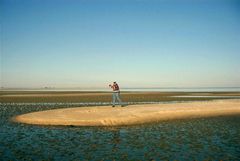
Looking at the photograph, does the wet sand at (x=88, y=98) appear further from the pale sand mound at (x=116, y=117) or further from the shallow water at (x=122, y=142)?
the shallow water at (x=122, y=142)

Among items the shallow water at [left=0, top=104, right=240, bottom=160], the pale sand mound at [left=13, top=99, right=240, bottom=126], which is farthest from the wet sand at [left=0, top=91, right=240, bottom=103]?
the shallow water at [left=0, top=104, right=240, bottom=160]

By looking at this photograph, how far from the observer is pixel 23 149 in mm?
14000

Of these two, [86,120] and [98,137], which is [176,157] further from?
[86,120]

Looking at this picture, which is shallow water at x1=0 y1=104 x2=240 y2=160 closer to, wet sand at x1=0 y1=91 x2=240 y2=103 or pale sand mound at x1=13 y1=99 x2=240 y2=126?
pale sand mound at x1=13 y1=99 x2=240 y2=126

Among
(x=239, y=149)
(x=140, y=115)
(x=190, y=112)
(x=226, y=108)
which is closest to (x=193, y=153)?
(x=239, y=149)

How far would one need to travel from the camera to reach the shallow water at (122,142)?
499 inches

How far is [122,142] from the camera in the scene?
15531 millimetres

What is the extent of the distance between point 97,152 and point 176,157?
3.87m

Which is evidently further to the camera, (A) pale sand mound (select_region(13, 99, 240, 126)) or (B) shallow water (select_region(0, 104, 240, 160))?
(A) pale sand mound (select_region(13, 99, 240, 126))

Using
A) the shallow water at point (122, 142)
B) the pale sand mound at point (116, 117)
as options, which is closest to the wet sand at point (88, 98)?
the pale sand mound at point (116, 117)

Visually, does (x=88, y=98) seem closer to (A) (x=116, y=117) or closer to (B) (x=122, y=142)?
(A) (x=116, y=117)

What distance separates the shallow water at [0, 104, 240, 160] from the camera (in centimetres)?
1266

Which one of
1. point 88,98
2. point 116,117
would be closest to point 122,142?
point 116,117

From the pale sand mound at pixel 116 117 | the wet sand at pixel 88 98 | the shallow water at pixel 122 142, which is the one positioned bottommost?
the shallow water at pixel 122 142
